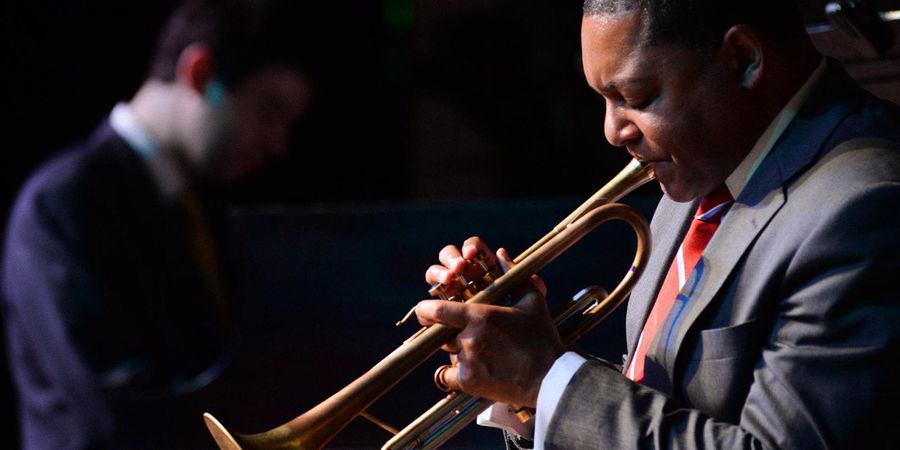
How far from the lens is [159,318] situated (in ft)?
10.6

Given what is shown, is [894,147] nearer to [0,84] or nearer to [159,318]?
[159,318]

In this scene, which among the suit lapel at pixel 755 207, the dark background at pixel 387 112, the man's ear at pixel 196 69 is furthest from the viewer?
the dark background at pixel 387 112

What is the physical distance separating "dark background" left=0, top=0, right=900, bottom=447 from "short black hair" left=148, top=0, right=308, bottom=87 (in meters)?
0.18

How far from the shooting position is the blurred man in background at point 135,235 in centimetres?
286

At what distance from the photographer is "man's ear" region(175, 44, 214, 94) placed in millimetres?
3051

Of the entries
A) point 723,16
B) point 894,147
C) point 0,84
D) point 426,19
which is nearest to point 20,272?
point 0,84

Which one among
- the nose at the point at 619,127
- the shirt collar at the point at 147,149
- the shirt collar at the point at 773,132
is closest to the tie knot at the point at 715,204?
the shirt collar at the point at 773,132

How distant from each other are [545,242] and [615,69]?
17.6 inches

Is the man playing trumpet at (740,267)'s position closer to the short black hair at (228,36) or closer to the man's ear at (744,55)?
the man's ear at (744,55)

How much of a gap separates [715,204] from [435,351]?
0.66m

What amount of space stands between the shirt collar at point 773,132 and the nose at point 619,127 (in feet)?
0.71

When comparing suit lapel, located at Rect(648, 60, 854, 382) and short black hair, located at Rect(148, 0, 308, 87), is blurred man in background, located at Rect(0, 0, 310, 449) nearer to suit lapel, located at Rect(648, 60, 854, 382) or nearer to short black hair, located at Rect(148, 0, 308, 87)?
short black hair, located at Rect(148, 0, 308, 87)

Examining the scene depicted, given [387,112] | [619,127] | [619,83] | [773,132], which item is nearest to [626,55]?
[619,83]

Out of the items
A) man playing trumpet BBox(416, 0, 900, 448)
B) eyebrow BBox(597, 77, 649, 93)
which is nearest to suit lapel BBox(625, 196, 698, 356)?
man playing trumpet BBox(416, 0, 900, 448)
